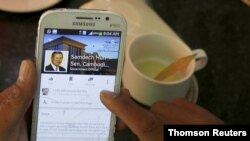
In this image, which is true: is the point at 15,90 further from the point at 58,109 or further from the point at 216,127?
the point at 216,127

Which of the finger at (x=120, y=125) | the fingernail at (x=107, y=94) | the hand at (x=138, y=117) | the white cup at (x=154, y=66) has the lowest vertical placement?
the finger at (x=120, y=125)

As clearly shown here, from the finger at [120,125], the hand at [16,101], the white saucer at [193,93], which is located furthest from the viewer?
the white saucer at [193,93]

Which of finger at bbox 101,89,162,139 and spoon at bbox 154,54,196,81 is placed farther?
spoon at bbox 154,54,196,81

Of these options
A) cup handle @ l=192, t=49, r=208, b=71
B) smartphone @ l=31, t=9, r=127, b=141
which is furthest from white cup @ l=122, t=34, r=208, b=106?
smartphone @ l=31, t=9, r=127, b=141

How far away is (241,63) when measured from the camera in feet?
2.65

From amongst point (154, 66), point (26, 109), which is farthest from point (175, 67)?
point (26, 109)

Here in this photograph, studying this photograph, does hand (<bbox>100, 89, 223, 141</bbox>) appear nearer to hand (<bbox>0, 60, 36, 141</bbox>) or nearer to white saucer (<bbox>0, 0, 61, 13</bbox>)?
hand (<bbox>0, 60, 36, 141</bbox>)

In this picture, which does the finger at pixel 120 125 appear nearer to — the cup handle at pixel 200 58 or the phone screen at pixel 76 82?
the phone screen at pixel 76 82

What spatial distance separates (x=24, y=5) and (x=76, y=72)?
0.27m

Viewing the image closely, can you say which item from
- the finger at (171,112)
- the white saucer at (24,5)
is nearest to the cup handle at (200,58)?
the finger at (171,112)

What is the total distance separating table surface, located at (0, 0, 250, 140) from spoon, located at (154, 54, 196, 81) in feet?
0.26

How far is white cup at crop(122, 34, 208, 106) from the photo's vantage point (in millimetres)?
668

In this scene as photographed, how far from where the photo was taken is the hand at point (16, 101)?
19.7 inches

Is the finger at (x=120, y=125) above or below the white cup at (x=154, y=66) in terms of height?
below
